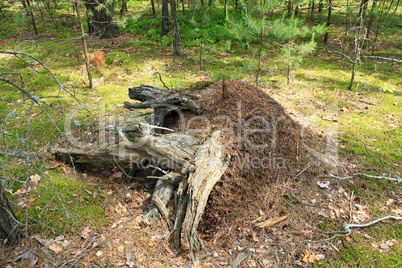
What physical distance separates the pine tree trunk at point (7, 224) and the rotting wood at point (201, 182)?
→ 6.56ft

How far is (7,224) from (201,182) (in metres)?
2.39

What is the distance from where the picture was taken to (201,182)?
340 centimetres

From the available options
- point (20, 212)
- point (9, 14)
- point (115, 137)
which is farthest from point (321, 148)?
point (9, 14)

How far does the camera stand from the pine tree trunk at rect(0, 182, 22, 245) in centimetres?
270

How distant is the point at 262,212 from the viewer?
3.77 m

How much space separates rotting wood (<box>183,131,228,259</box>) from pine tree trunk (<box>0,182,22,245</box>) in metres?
2.00

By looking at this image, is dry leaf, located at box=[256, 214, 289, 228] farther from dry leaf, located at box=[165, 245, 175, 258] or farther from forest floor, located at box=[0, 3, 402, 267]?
dry leaf, located at box=[165, 245, 175, 258]

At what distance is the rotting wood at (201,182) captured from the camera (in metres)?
3.20

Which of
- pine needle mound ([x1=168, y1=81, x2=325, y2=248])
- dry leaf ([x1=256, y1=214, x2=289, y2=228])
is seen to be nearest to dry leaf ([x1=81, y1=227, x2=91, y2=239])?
pine needle mound ([x1=168, y1=81, x2=325, y2=248])

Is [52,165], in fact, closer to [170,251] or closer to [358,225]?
[170,251]

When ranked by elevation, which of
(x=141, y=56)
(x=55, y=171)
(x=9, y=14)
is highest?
(x=9, y=14)

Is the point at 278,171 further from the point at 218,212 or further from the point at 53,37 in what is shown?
the point at 53,37

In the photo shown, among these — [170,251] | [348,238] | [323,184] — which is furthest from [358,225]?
[170,251]

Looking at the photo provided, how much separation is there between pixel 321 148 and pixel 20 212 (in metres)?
5.22
